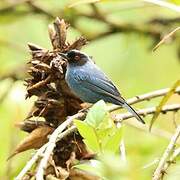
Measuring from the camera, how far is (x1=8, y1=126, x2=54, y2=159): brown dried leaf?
1646 mm

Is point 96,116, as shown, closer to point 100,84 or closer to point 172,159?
point 172,159

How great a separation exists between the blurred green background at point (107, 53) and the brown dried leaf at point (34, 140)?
76cm

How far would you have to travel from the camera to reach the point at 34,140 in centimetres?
164

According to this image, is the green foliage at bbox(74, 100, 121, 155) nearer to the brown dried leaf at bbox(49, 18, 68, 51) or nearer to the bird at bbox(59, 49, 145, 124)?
the brown dried leaf at bbox(49, 18, 68, 51)

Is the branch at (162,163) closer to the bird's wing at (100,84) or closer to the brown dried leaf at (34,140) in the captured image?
the brown dried leaf at (34,140)

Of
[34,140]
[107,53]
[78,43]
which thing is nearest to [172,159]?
[34,140]

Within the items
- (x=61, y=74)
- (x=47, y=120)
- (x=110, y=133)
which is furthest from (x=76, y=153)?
(x=110, y=133)

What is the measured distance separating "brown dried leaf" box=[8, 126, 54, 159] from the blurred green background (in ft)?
2.49

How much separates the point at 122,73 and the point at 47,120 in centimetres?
194

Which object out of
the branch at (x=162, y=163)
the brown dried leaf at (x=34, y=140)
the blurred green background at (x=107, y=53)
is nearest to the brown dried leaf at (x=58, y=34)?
the brown dried leaf at (x=34, y=140)

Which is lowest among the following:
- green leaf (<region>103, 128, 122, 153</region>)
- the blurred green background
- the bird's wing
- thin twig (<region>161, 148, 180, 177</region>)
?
the blurred green background

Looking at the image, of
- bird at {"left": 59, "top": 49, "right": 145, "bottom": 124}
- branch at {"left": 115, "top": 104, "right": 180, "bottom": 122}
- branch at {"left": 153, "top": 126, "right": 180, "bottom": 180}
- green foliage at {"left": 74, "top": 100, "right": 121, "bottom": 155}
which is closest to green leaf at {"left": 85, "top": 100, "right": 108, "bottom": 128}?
green foliage at {"left": 74, "top": 100, "right": 121, "bottom": 155}

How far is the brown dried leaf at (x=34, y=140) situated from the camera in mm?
1646

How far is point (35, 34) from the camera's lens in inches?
164
